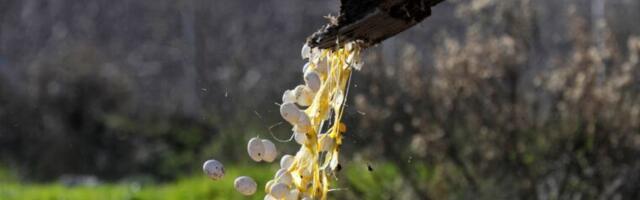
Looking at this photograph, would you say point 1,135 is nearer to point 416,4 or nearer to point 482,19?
point 482,19

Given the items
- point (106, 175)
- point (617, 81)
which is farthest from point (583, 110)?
point (106, 175)

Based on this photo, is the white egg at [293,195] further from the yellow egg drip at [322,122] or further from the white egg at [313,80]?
the white egg at [313,80]

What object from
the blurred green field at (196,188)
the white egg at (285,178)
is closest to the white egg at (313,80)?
the white egg at (285,178)

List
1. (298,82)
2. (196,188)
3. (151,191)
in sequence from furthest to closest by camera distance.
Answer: (298,82), (151,191), (196,188)

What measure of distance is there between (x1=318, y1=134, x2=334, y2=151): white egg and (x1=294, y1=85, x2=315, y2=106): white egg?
0.16 feet

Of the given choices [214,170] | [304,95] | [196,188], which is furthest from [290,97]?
[196,188]

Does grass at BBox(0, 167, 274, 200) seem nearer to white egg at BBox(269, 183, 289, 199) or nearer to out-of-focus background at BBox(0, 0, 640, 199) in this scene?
out-of-focus background at BBox(0, 0, 640, 199)

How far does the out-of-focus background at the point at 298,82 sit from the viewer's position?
11.1 feet

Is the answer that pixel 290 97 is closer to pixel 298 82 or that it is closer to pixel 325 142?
pixel 325 142

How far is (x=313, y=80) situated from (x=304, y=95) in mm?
40

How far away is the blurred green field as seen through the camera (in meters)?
3.81

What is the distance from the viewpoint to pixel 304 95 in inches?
50.6

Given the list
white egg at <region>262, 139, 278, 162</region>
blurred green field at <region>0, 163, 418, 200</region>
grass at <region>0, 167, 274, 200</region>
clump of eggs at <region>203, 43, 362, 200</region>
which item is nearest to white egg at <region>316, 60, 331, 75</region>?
clump of eggs at <region>203, 43, 362, 200</region>

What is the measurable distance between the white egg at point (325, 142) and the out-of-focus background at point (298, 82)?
0.52 m
